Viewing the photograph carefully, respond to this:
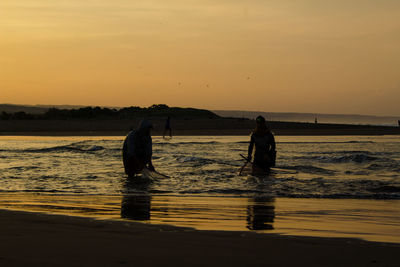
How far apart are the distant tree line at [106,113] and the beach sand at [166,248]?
57943mm

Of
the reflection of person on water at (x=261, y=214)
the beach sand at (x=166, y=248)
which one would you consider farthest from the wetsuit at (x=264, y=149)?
the beach sand at (x=166, y=248)

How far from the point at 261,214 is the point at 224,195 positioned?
3.17 m

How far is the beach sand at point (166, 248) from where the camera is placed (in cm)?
546

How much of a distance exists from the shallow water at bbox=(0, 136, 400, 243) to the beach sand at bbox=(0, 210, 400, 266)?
2.47ft

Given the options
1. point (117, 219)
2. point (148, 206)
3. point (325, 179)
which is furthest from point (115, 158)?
point (117, 219)

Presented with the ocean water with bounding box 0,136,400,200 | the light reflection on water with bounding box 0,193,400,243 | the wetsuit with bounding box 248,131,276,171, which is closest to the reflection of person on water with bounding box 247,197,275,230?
the light reflection on water with bounding box 0,193,400,243

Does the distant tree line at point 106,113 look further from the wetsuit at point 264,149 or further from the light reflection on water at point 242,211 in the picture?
the light reflection on water at point 242,211

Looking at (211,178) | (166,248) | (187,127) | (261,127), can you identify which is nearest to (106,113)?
(187,127)

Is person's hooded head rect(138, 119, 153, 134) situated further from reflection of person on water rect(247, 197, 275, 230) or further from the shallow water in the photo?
reflection of person on water rect(247, 197, 275, 230)

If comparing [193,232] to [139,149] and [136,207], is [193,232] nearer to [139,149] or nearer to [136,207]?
[136,207]

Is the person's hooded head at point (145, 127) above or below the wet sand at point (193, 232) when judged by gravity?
above

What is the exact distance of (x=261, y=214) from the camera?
9125mm

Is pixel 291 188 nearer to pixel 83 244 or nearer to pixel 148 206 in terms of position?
pixel 148 206

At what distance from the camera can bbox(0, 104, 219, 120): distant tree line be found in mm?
64062
